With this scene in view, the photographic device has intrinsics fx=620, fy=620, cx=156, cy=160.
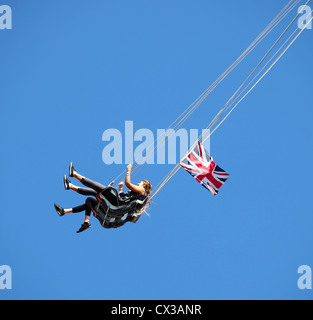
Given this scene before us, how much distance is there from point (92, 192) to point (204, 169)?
11.5ft

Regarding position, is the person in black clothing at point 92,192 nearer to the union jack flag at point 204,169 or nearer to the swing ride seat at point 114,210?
the swing ride seat at point 114,210

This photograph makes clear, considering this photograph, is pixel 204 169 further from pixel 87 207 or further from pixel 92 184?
pixel 87 207

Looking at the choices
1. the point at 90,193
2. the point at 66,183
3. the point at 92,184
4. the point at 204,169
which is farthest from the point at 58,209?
the point at 204,169

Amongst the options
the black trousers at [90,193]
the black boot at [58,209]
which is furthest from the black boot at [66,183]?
the black boot at [58,209]

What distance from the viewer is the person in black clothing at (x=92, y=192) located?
695 inches

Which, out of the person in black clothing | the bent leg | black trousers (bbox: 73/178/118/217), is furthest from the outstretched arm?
the bent leg

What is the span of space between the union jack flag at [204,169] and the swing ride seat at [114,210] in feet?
5.66

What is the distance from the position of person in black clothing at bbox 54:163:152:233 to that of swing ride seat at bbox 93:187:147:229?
0.09 metres

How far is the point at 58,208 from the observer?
58.5 ft

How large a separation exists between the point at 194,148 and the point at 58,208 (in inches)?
175

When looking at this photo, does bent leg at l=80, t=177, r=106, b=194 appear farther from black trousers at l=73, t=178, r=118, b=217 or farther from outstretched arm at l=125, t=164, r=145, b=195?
outstretched arm at l=125, t=164, r=145, b=195

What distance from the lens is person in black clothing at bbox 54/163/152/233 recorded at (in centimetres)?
1764
